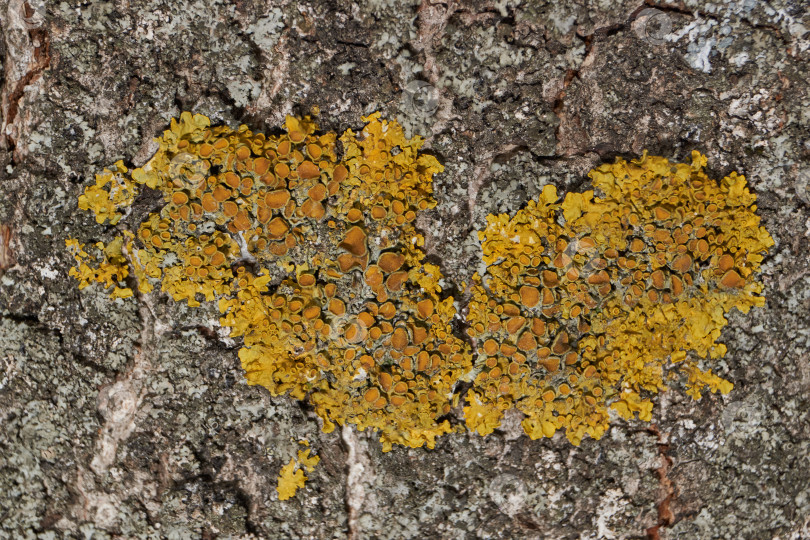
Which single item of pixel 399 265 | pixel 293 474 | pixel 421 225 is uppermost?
pixel 421 225

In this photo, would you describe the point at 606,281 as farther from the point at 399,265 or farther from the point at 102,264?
the point at 102,264

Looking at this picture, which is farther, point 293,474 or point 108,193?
point 293,474

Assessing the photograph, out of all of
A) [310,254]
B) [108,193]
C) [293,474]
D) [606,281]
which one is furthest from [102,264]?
[606,281]

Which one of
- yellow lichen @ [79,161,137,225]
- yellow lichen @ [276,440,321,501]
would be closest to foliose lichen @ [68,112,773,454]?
yellow lichen @ [79,161,137,225]

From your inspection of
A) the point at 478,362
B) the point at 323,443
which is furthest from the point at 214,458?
the point at 478,362

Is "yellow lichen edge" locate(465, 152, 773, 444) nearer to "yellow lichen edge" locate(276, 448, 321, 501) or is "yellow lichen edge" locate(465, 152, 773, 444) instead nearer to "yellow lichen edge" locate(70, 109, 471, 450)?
"yellow lichen edge" locate(70, 109, 471, 450)

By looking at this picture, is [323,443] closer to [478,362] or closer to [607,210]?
[478,362]
